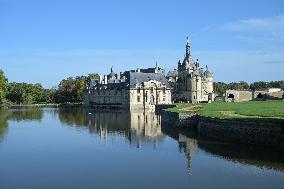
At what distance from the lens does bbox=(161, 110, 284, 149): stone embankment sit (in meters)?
25.8

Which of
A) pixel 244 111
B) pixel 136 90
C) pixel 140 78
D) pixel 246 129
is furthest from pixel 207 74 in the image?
pixel 246 129

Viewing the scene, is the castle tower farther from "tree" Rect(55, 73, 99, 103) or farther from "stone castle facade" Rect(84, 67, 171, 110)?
"tree" Rect(55, 73, 99, 103)

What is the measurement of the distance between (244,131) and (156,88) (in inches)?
2415

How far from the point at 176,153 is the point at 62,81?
10205 cm

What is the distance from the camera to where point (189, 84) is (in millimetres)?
88625

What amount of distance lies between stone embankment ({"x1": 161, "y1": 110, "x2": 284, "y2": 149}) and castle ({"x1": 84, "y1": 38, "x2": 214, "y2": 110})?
166 feet

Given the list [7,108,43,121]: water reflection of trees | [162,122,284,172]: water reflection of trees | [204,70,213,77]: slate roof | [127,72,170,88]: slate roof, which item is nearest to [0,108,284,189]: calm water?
[162,122,284,172]: water reflection of trees

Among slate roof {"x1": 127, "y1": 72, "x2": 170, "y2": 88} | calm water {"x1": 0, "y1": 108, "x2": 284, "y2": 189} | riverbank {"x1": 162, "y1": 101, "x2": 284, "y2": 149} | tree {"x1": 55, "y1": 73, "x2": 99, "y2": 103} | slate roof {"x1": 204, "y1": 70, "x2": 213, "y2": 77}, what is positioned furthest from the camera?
tree {"x1": 55, "y1": 73, "x2": 99, "y2": 103}

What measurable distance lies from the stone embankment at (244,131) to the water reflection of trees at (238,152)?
63 cm

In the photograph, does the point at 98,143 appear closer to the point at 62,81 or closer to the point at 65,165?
the point at 65,165

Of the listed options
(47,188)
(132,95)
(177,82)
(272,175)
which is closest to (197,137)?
(272,175)

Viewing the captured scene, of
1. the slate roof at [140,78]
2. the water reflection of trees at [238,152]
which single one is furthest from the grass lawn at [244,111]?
the slate roof at [140,78]

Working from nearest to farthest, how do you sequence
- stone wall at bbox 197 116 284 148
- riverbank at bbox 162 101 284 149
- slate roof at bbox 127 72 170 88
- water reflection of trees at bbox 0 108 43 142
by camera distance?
1. stone wall at bbox 197 116 284 148
2. riverbank at bbox 162 101 284 149
3. water reflection of trees at bbox 0 108 43 142
4. slate roof at bbox 127 72 170 88

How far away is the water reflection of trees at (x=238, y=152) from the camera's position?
73.4 ft
